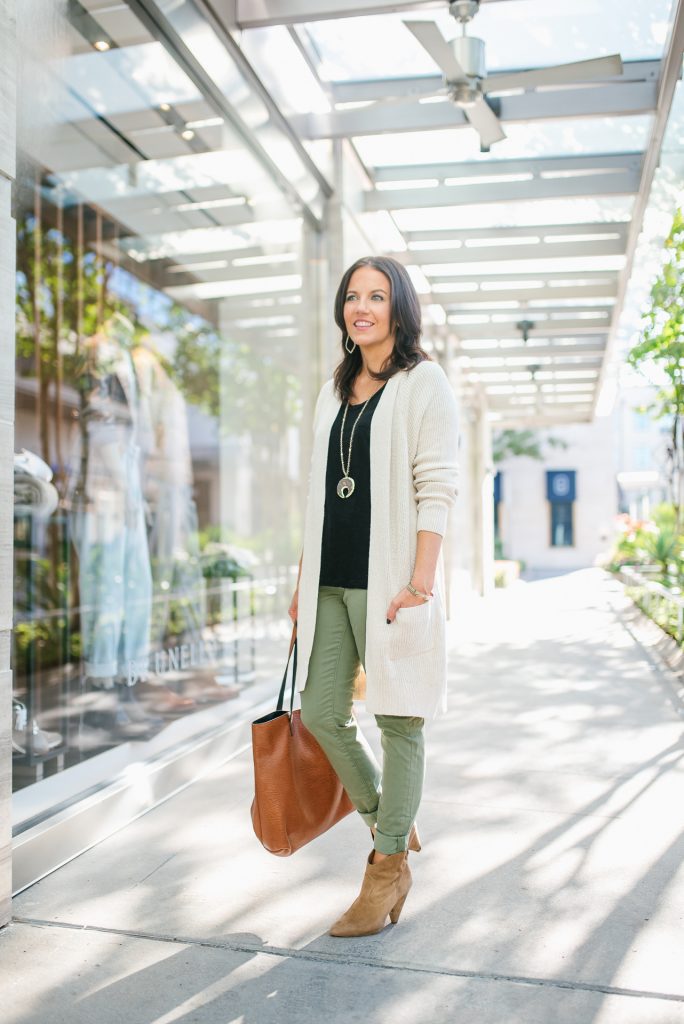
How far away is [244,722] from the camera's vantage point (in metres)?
4.65

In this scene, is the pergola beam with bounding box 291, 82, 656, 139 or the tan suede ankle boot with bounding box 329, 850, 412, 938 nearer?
the tan suede ankle boot with bounding box 329, 850, 412, 938

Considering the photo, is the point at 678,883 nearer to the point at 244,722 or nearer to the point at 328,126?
the point at 244,722

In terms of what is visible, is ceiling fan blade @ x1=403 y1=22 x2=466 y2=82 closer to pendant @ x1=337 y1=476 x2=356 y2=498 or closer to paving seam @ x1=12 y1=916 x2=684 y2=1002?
pendant @ x1=337 y1=476 x2=356 y2=498

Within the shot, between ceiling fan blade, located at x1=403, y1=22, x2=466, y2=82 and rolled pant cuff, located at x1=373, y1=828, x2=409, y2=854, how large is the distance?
142 inches

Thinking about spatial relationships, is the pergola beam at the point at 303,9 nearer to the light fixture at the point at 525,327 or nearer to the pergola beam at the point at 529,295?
the pergola beam at the point at 529,295

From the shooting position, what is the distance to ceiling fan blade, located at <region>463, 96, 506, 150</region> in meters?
4.93

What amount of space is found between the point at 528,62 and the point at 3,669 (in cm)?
502

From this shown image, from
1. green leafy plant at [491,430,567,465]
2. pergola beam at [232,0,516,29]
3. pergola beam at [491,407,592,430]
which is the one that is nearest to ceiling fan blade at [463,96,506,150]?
pergola beam at [232,0,516,29]

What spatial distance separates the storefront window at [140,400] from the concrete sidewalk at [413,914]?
98 cm

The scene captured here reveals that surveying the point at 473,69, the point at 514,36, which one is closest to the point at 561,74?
the point at 473,69

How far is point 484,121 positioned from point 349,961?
4.47 meters

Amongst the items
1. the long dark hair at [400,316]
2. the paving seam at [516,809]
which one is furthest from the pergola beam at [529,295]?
the long dark hair at [400,316]

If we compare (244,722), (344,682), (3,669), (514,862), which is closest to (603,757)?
(514,862)

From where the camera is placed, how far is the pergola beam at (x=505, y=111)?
5574mm
